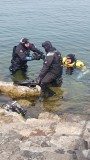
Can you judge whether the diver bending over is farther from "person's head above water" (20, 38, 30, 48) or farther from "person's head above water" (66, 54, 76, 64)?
"person's head above water" (20, 38, 30, 48)

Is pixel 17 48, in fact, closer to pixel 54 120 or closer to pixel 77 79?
pixel 77 79

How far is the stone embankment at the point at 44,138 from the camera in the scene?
6.92 meters

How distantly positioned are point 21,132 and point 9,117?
103 centimetres

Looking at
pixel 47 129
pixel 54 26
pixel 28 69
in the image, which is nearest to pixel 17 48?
pixel 28 69

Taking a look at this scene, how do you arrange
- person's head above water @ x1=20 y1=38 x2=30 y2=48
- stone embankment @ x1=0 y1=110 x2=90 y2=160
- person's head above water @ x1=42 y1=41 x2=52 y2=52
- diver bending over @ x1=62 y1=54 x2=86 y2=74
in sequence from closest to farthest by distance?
stone embankment @ x1=0 y1=110 x2=90 y2=160
person's head above water @ x1=42 y1=41 x2=52 y2=52
person's head above water @ x1=20 y1=38 x2=30 y2=48
diver bending over @ x1=62 y1=54 x2=86 y2=74

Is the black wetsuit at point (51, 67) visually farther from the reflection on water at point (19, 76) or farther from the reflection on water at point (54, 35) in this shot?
the reflection on water at point (19, 76)

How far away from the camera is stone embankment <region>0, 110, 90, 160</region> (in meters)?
6.92

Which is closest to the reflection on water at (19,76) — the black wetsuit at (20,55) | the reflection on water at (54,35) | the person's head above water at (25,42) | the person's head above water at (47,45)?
the reflection on water at (54,35)

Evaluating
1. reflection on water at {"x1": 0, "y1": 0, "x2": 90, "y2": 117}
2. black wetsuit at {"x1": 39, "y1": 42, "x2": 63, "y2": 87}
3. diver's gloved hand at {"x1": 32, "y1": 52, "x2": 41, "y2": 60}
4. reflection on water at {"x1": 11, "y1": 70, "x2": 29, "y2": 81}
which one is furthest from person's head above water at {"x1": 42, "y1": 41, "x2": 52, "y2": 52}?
reflection on water at {"x1": 11, "y1": 70, "x2": 29, "y2": 81}

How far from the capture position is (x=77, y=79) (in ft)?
44.4

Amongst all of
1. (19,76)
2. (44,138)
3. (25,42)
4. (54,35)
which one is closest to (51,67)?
(25,42)

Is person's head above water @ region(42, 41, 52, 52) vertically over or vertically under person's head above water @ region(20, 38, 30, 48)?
over

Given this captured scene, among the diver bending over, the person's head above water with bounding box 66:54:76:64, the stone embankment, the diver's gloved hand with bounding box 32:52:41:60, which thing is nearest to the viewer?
the stone embankment

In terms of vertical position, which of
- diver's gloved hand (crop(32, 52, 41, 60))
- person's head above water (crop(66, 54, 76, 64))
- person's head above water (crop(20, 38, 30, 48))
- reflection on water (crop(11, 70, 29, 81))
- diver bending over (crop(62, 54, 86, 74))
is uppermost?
person's head above water (crop(20, 38, 30, 48))
